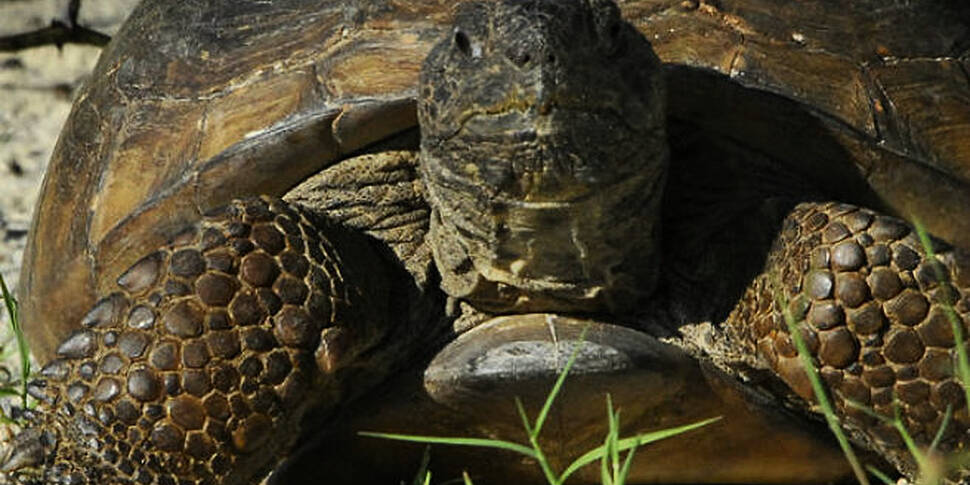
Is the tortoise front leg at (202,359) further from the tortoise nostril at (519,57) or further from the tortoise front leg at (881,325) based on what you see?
the tortoise front leg at (881,325)

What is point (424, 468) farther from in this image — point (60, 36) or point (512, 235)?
point (60, 36)

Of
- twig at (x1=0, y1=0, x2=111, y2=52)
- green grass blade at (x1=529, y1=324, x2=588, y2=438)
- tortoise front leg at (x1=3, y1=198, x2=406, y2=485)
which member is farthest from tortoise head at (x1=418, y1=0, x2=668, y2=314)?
twig at (x1=0, y1=0, x2=111, y2=52)

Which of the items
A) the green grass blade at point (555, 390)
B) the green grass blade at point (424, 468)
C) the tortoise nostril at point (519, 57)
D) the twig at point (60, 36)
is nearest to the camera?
the green grass blade at point (555, 390)

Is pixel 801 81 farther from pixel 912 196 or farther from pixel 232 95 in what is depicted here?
pixel 232 95

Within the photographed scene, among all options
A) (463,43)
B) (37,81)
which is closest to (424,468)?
(463,43)

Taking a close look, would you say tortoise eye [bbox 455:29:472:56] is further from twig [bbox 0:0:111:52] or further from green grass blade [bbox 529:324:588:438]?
twig [bbox 0:0:111:52]

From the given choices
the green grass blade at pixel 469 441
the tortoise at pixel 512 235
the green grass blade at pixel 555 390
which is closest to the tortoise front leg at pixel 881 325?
the tortoise at pixel 512 235

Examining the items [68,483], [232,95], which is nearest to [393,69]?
[232,95]
